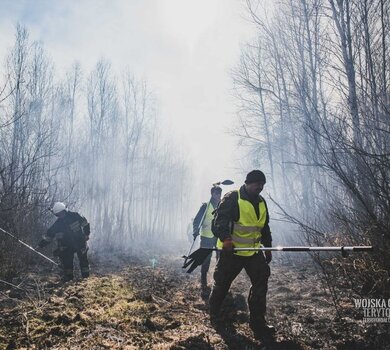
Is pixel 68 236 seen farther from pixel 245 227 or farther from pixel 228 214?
pixel 245 227

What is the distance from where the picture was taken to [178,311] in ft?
14.0

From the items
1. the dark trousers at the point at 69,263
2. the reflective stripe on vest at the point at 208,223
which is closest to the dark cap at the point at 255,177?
the reflective stripe on vest at the point at 208,223

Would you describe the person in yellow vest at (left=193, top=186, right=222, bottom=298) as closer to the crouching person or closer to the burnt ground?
the burnt ground

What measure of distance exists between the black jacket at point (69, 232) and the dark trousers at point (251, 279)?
4021 millimetres

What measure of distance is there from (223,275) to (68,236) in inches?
169

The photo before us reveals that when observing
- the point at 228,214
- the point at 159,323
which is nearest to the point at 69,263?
the point at 159,323

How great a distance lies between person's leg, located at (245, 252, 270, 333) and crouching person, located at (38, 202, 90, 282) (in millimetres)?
4398

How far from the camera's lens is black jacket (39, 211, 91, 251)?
22.7 ft

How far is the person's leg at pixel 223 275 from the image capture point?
3.90 m

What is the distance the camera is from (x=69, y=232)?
23.0ft

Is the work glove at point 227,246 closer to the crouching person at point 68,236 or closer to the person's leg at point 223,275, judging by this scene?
the person's leg at point 223,275

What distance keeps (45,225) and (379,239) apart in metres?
8.60

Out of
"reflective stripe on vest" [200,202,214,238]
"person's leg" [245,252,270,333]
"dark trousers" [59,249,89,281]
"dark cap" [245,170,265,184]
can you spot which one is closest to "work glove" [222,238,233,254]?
"person's leg" [245,252,270,333]

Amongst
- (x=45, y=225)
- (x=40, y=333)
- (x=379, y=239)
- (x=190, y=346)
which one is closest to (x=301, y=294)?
(x=379, y=239)
